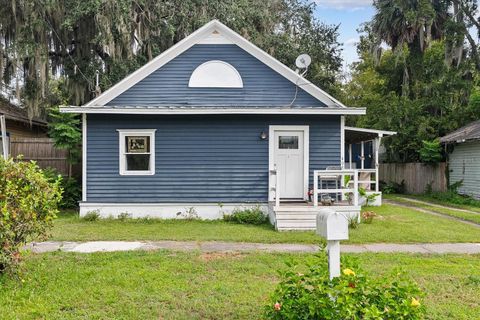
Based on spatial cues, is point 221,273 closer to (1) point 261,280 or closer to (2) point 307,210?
(1) point 261,280

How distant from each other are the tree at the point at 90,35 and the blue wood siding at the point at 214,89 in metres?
5.04

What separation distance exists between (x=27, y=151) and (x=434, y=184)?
16.7m

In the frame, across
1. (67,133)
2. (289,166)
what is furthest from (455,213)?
(67,133)

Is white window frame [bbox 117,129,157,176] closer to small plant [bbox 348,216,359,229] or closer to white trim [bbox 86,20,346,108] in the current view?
white trim [bbox 86,20,346,108]

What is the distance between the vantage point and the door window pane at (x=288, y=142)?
1189 centimetres

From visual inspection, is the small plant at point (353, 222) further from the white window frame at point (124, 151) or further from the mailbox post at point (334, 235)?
the mailbox post at point (334, 235)

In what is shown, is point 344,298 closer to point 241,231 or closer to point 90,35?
point 241,231

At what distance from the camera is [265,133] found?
38.5 feet

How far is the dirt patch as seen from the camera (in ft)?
22.7

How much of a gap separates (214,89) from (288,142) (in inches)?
98.3

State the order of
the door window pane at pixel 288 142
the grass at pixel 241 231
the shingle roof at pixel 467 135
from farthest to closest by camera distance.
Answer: the shingle roof at pixel 467 135, the door window pane at pixel 288 142, the grass at pixel 241 231

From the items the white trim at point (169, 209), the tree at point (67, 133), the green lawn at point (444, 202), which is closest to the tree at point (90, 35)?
the tree at point (67, 133)

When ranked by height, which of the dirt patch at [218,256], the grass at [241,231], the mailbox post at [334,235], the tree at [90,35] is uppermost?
the tree at [90,35]

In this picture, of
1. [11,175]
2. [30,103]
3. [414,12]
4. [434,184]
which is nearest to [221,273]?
[11,175]
